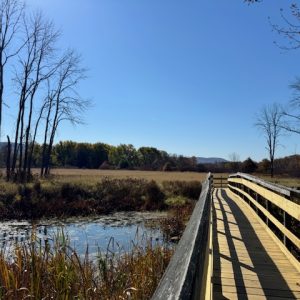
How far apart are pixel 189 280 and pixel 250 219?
11040mm

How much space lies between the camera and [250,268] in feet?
21.3

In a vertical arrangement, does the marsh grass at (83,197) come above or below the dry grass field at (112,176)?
below

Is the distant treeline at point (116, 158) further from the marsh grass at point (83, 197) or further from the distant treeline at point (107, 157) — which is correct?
the marsh grass at point (83, 197)

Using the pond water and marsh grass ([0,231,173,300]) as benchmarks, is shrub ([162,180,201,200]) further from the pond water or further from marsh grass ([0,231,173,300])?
marsh grass ([0,231,173,300])

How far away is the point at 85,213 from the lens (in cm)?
2886

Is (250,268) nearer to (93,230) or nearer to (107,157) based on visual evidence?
(93,230)

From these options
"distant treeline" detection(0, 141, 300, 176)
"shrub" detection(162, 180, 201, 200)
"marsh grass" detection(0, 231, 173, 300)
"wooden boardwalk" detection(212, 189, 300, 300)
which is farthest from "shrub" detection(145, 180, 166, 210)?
"distant treeline" detection(0, 141, 300, 176)

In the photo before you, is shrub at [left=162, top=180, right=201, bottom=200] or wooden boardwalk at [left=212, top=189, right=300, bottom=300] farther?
shrub at [left=162, top=180, right=201, bottom=200]

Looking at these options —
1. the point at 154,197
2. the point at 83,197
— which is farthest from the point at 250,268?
the point at 154,197

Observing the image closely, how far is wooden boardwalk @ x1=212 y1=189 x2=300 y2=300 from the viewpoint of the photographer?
526 cm

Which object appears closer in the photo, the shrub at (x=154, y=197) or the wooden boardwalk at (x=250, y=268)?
the wooden boardwalk at (x=250, y=268)

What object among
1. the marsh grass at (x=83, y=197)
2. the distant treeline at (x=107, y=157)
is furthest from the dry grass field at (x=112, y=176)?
the distant treeline at (x=107, y=157)

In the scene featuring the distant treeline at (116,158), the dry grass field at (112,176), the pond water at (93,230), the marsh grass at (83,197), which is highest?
the distant treeline at (116,158)

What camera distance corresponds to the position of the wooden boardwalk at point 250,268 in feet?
17.3
